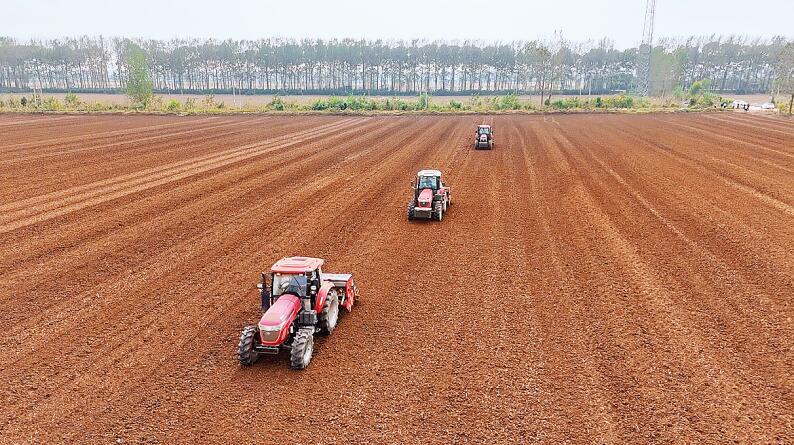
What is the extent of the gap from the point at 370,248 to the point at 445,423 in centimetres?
782

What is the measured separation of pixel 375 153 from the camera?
32.8 meters

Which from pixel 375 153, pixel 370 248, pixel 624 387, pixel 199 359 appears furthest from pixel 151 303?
pixel 375 153

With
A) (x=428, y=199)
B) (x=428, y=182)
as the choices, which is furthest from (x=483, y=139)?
(x=428, y=199)

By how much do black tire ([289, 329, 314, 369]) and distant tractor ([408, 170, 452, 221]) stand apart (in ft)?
29.8

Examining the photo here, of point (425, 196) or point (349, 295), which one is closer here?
point (349, 295)

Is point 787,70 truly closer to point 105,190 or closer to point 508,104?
point 508,104

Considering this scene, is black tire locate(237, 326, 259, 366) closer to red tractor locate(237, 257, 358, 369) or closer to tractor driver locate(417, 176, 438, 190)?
red tractor locate(237, 257, 358, 369)

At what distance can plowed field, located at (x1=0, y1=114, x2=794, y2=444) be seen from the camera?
24.7ft

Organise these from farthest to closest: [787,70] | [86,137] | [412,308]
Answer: [787,70] → [86,137] → [412,308]

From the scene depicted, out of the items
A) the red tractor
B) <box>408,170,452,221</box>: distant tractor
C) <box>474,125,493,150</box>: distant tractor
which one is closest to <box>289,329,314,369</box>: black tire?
the red tractor

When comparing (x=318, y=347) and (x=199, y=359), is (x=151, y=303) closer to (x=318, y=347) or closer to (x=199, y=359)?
(x=199, y=359)

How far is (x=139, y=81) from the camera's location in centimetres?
6950

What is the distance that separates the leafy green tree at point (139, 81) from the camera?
69.1 m

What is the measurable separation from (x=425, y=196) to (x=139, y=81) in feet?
215
